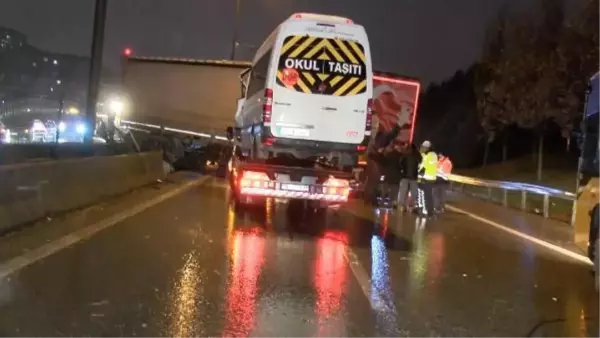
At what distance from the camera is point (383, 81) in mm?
21734

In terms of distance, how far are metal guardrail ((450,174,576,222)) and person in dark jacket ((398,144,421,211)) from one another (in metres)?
3.44

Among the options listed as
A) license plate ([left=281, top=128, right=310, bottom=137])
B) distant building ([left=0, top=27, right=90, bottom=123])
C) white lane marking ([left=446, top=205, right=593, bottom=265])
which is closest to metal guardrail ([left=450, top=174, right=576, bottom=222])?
white lane marking ([left=446, top=205, right=593, bottom=265])

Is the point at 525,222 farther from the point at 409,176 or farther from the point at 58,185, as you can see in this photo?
the point at 58,185

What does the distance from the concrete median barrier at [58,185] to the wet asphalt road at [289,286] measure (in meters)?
0.68

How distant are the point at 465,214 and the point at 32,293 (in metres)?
14.8

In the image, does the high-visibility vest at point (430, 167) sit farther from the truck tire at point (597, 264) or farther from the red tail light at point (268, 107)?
the truck tire at point (597, 264)

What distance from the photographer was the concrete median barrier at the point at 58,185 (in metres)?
12.2

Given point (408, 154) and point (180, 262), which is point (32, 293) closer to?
point (180, 262)

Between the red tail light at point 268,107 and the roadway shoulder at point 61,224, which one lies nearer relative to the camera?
the roadway shoulder at point 61,224

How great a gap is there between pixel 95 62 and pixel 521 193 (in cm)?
1377

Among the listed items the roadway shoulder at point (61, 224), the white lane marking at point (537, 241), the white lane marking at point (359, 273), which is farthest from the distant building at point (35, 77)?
the white lane marking at point (359, 273)

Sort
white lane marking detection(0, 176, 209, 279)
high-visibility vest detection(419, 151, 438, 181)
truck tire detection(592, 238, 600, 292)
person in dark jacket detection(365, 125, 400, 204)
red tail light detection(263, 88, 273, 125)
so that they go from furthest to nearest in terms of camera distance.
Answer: person in dark jacket detection(365, 125, 400, 204) → high-visibility vest detection(419, 151, 438, 181) → red tail light detection(263, 88, 273, 125) → truck tire detection(592, 238, 600, 292) → white lane marking detection(0, 176, 209, 279)

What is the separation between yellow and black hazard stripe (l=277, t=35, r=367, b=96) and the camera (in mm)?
15250

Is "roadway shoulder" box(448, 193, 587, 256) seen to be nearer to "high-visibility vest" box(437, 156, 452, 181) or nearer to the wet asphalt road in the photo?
"high-visibility vest" box(437, 156, 452, 181)
